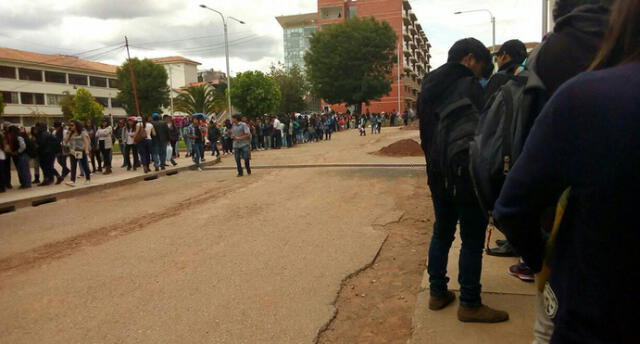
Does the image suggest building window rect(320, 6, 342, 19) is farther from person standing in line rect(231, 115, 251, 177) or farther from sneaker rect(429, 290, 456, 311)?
sneaker rect(429, 290, 456, 311)

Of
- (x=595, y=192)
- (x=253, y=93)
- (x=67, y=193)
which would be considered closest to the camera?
(x=595, y=192)

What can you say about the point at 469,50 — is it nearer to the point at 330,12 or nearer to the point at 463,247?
the point at 463,247

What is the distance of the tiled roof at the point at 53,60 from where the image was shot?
6129 cm

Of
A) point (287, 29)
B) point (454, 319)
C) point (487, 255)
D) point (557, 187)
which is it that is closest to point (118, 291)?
point (454, 319)

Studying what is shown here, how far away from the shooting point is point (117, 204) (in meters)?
9.50

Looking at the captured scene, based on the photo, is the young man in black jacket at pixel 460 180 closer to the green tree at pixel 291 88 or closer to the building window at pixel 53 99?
the green tree at pixel 291 88

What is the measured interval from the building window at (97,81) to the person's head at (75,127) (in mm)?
68438

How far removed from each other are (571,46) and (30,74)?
73.2 m

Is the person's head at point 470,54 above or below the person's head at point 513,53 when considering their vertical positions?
below

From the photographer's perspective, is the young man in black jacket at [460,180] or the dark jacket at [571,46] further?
the young man in black jacket at [460,180]

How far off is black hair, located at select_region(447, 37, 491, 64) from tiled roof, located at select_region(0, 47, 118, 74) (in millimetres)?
68372

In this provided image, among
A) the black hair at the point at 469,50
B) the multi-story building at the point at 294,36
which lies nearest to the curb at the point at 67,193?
the black hair at the point at 469,50

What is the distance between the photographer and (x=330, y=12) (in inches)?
3068

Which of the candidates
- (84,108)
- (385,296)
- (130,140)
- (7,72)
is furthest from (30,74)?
(385,296)
